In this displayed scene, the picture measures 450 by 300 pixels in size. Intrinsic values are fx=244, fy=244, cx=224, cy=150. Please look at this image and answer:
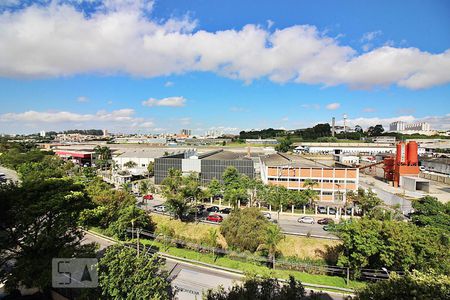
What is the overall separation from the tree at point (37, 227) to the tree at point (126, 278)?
181 inches

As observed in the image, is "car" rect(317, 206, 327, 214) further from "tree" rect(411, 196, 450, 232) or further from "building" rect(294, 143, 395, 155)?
"building" rect(294, 143, 395, 155)

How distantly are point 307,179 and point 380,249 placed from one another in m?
28.0

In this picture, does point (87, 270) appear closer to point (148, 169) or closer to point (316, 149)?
point (148, 169)

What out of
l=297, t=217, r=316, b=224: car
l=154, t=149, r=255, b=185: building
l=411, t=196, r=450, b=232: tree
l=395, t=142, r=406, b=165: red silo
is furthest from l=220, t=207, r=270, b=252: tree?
l=395, t=142, r=406, b=165: red silo

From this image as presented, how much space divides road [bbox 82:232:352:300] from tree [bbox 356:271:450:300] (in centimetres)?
1135

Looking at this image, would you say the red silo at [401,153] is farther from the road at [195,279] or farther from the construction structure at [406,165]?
the road at [195,279]

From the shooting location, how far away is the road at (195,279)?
2377 cm

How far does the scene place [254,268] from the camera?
2781 centimetres

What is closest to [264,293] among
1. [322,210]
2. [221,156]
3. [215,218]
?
[215,218]

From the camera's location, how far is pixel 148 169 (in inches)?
3137

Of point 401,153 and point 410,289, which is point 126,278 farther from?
point 401,153

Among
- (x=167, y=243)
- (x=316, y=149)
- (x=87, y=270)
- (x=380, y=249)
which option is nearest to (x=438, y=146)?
(x=316, y=149)

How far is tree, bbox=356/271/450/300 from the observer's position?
41.0 ft

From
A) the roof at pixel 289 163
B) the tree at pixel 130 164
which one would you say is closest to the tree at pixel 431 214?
the roof at pixel 289 163
